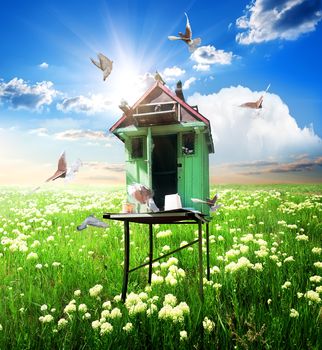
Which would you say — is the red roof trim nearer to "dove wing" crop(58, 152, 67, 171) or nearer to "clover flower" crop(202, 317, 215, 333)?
"dove wing" crop(58, 152, 67, 171)

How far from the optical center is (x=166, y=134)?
384cm

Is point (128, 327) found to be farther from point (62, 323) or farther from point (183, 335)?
point (62, 323)

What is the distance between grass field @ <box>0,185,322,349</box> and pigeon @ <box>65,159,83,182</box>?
50.6 inches

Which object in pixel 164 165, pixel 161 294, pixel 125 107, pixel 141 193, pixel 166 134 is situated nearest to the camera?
pixel 141 193

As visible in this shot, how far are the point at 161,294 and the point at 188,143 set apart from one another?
1717 mm

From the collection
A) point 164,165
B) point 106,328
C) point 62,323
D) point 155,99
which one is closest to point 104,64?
point 155,99

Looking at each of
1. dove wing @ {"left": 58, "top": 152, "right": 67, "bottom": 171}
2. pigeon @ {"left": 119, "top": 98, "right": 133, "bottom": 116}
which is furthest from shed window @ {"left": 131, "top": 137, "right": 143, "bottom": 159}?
dove wing @ {"left": 58, "top": 152, "right": 67, "bottom": 171}

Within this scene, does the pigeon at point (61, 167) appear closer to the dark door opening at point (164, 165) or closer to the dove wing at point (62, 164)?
the dove wing at point (62, 164)

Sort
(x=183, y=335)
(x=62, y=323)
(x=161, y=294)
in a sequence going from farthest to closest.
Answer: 1. (x=161, y=294)
2. (x=62, y=323)
3. (x=183, y=335)

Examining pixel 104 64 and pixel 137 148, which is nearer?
pixel 104 64

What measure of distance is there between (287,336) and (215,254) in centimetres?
251

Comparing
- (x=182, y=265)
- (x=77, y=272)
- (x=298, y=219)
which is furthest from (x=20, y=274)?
(x=298, y=219)

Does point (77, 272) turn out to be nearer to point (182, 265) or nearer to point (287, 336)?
point (182, 265)

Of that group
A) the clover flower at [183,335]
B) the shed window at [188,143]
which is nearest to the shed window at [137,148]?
the shed window at [188,143]
